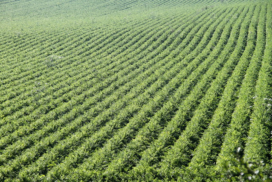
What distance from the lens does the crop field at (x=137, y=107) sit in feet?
24.7

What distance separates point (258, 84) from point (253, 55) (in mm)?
5838

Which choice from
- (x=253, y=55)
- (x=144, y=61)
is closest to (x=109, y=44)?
(x=144, y=61)

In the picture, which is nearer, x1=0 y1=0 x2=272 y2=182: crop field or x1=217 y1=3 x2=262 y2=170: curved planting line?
A: x1=0 y1=0 x2=272 y2=182: crop field

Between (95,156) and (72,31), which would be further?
(72,31)

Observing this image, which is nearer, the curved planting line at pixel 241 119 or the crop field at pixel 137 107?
the crop field at pixel 137 107

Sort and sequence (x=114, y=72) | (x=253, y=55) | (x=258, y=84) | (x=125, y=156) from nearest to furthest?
(x=125, y=156)
(x=258, y=84)
(x=114, y=72)
(x=253, y=55)

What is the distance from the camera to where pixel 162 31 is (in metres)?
25.4

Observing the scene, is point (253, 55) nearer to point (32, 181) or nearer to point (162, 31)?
point (162, 31)

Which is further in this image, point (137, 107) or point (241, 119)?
point (137, 107)

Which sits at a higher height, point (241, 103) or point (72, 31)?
point (72, 31)

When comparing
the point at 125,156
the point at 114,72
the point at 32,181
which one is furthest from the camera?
the point at 114,72

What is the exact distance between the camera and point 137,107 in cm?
1129

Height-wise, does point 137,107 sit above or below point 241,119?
above

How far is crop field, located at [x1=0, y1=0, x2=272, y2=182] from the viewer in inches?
297
